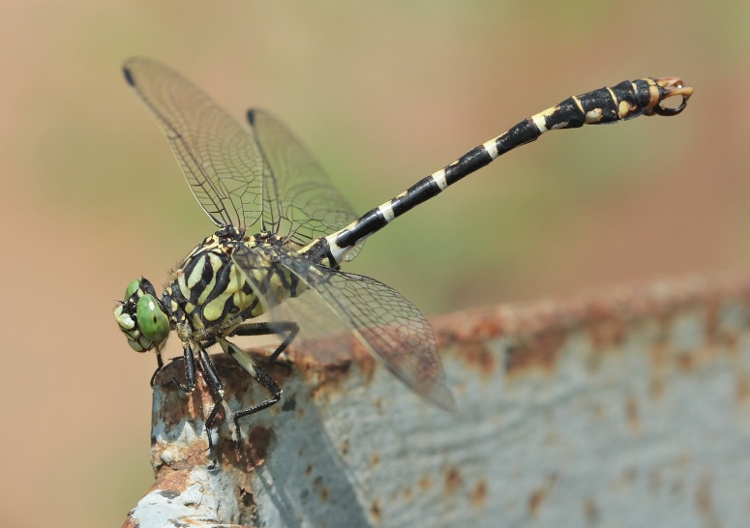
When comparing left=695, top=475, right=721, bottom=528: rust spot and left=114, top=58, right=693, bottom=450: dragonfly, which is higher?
left=114, top=58, right=693, bottom=450: dragonfly

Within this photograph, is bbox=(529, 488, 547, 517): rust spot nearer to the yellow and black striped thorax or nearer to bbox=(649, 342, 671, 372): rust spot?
bbox=(649, 342, 671, 372): rust spot

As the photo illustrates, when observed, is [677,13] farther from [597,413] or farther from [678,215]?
[597,413]

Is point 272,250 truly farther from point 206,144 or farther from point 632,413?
point 632,413

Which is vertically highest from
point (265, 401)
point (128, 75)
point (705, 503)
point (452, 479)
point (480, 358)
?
point (128, 75)

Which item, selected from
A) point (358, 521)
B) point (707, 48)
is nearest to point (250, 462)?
point (358, 521)

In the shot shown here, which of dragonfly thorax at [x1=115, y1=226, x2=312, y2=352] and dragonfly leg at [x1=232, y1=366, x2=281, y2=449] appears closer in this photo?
dragonfly leg at [x1=232, y1=366, x2=281, y2=449]

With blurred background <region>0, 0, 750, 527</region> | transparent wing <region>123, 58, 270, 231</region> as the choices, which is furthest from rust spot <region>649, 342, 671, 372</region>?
blurred background <region>0, 0, 750, 527</region>

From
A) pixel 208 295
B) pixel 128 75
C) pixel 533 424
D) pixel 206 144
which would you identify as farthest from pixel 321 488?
pixel 128 75

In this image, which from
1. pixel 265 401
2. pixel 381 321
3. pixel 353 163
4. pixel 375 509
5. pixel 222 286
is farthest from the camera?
pixel 353 163
